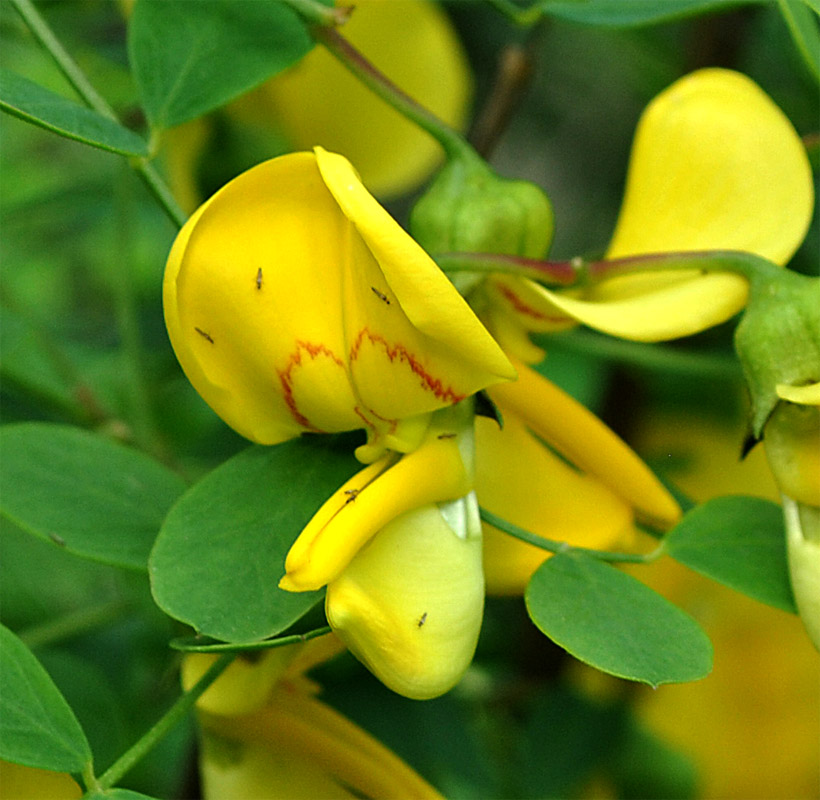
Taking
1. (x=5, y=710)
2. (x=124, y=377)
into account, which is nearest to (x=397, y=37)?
(x=124, y=377)

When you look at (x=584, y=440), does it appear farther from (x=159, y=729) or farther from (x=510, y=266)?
(x=159, y=729)

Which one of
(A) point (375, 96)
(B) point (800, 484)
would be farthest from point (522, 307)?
(A) point (375, 96)

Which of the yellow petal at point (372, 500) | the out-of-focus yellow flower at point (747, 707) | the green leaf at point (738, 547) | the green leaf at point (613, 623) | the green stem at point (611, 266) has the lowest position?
the out-of-focus yellow flower at point (747, 707)

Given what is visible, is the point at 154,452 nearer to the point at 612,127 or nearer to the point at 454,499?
the point at 454,499

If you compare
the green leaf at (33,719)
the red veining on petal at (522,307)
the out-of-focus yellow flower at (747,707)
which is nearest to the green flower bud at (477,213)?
the red veining on petal at (522,307)

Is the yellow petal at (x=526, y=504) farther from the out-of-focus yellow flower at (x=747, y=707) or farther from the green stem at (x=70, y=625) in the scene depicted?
the out-of-focus yellow flower at (x=747, y=707)

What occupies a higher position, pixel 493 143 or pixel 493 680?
pixel 493 143
